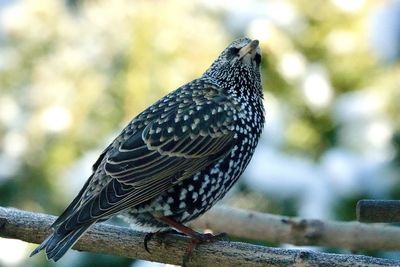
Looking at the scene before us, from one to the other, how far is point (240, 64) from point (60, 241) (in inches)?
52.2

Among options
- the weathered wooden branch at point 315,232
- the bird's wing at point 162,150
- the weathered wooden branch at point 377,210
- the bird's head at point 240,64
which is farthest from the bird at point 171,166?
the weathered wooden branch at point 377,210

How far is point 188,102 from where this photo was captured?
465 cm

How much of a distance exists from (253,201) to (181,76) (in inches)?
59.3

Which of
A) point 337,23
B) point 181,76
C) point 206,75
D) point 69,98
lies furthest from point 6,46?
point 206,75

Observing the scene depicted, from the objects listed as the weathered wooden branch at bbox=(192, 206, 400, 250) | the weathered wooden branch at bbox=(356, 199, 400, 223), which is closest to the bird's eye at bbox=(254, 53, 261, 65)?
the weathered wooden branch at bbox=(192, 206, 400, 250)

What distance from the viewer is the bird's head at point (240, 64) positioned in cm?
493

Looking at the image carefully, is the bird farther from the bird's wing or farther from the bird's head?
the bird's head

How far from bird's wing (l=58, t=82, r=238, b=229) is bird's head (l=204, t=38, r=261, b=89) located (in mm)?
197

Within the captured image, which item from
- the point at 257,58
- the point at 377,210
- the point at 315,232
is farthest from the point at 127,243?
the point at 257,58

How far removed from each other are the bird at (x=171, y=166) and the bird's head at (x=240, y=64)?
0.17 m

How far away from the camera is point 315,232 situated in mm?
4742

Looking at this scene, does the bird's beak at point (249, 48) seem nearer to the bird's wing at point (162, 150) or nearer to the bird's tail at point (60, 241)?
the bird's wing at point (162, 150)

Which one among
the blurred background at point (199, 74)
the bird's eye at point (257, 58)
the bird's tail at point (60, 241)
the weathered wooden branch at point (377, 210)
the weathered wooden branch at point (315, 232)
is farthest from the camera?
the blurred background at point (199, 74)

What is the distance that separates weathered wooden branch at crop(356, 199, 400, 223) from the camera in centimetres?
357
